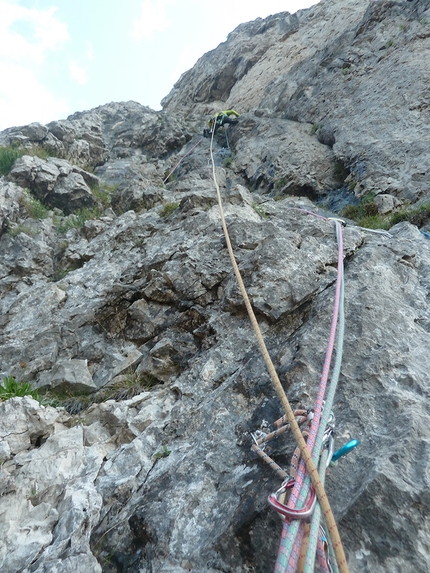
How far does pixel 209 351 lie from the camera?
312 centimetres

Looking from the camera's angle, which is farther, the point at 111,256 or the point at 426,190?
the point at 426,190

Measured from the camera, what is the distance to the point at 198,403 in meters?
2.65

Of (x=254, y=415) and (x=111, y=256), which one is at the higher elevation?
(x=111, y=256)

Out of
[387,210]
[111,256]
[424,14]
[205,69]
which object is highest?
[205,69]

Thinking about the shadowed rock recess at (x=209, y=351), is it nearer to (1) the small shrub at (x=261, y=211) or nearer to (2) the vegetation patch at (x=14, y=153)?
(1) the small shrub at (x=261, y=211)

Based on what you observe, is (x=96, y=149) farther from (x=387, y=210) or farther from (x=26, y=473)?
(x=26, y=473)

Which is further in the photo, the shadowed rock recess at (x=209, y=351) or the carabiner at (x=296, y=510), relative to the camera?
the shadowed rock recess at (x=209, y=351)

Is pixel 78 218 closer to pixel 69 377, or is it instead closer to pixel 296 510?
pixel 69 377

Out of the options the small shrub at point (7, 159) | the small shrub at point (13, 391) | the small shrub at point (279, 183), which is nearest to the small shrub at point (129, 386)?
the small shrub at point (13, 391)

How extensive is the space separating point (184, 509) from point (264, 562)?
529mm

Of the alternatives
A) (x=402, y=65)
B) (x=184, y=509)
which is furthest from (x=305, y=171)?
(x=184, y=509)

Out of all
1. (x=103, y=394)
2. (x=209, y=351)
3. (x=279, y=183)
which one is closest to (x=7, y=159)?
(x=279, y=183)

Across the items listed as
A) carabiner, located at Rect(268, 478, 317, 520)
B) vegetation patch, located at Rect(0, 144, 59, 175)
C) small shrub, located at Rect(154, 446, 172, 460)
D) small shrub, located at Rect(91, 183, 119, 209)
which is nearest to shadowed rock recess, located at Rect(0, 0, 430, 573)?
small shrub, located at Rect(154, 446, 172, 460)

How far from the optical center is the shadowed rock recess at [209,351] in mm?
1640
